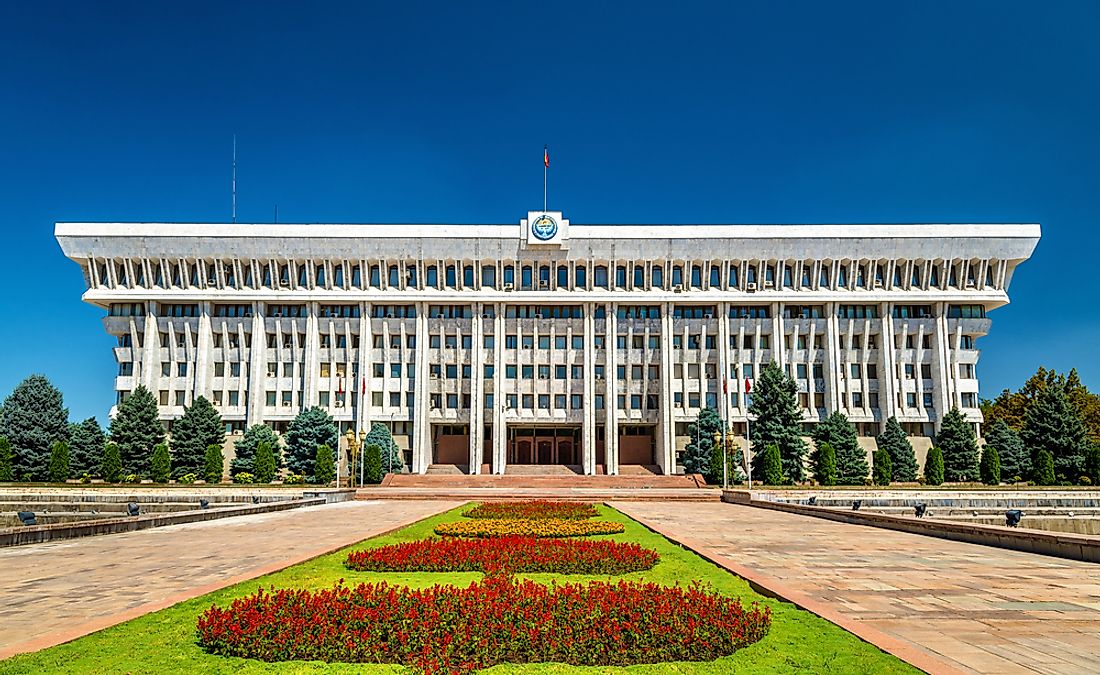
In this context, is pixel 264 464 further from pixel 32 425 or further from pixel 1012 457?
pixel 1012 457

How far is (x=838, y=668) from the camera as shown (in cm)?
588

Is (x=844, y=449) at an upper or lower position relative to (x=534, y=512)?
upper

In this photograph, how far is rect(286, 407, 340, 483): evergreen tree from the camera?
52.2 metres

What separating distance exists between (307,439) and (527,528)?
126ft

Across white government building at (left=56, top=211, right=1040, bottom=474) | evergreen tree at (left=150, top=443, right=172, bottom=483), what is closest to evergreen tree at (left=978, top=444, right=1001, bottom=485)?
white government building at (left=56, top=211, right=1040, bottom=474)

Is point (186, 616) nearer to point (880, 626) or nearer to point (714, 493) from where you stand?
point (880, 626)

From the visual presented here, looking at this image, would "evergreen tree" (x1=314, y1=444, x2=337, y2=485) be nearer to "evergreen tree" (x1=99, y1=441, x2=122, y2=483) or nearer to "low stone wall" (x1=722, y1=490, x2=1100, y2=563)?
"evergreen tree" (x1=99, y1=441, x2=122, y2=483)

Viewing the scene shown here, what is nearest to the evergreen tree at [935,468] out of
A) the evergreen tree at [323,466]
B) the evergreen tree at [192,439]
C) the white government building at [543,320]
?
the white government building at [543,320]

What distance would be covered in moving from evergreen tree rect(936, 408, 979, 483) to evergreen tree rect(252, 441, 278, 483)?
4283 cm

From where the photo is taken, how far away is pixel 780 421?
2010 inches

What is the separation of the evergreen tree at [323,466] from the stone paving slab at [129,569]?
28.5 metres

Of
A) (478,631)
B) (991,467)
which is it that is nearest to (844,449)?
(991,467)

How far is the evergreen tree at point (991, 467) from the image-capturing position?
4944cm

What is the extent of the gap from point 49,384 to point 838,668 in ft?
188
